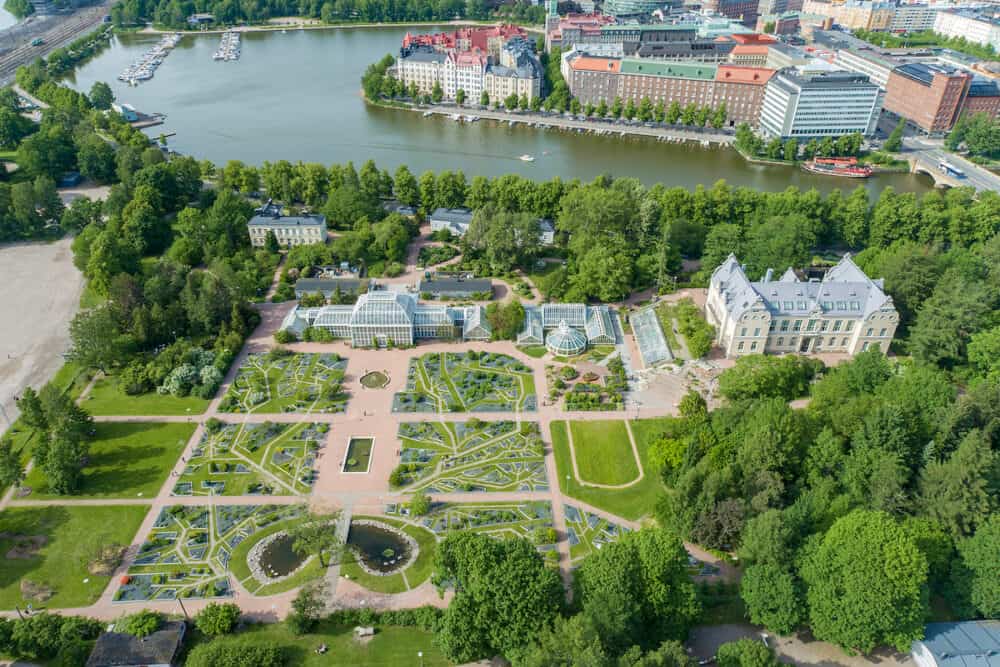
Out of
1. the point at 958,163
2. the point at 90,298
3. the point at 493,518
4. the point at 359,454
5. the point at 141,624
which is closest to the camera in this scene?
the point at 141,624

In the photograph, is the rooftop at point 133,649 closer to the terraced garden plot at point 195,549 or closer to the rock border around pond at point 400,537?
the terraced garden plot at point 195,549

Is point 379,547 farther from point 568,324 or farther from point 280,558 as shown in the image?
point 568,324

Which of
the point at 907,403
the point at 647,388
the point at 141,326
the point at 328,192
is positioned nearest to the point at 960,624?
the point at 907,403

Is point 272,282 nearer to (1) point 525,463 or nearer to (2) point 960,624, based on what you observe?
(1) point 525,463

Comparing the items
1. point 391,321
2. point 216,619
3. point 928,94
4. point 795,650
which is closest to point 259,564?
point 216,619

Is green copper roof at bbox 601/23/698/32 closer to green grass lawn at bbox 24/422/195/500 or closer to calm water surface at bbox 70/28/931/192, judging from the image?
calm water surface at bbox 70/28/931/192

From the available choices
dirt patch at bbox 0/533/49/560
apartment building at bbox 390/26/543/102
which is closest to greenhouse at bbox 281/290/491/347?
dirt patch at bbox 0/533/49/560
